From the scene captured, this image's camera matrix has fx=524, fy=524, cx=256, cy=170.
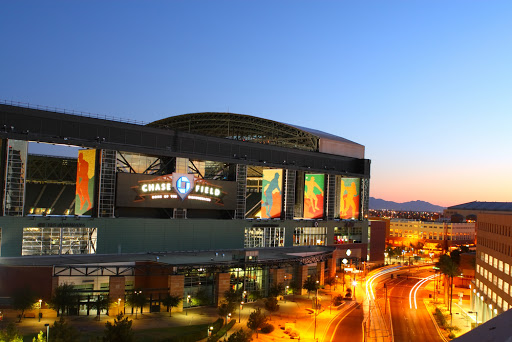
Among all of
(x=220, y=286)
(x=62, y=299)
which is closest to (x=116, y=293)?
(x=62, y=299)

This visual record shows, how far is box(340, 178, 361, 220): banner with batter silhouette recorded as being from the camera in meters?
120

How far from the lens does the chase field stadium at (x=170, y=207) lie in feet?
217

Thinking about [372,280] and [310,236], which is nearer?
[372,280]

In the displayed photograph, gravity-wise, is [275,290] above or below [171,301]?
below

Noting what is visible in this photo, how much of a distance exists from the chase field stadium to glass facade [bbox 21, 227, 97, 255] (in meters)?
0.14

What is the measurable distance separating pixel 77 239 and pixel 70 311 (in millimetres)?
16924

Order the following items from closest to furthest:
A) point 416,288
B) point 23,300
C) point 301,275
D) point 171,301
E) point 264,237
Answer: point 23,300, point 171,301, point 301,275, point 264,237, point 416,288

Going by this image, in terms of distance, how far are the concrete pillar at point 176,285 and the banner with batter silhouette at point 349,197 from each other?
203 ft

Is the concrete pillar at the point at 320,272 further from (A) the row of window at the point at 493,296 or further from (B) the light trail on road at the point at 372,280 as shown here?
(A) the row of window at the point at 493,296

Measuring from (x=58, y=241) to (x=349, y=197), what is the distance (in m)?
69.3

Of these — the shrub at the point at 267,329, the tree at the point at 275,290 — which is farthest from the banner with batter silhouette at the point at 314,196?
the shrub at the point at 267,329

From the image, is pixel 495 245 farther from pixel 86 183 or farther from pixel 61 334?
pixel 86 183

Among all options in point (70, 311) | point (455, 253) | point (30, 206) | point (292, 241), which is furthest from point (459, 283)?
point (30, 206)

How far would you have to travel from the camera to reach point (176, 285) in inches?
2537
